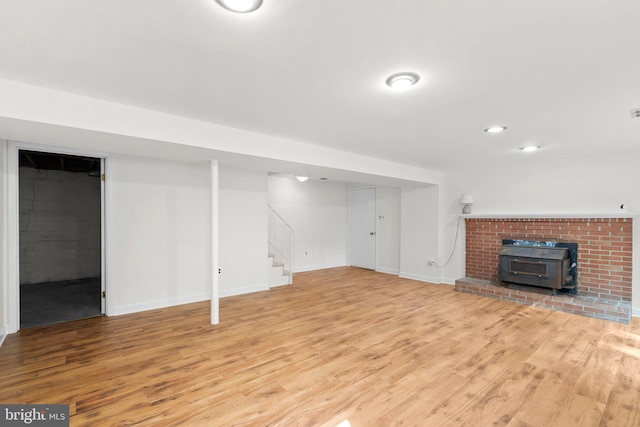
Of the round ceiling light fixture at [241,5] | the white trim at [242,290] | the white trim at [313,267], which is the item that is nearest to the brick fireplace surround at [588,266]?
the white trim at [313,267]

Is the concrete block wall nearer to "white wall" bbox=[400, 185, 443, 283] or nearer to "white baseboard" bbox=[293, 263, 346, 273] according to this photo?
"white baseboard" bbox=[293, 263, 346, 273]

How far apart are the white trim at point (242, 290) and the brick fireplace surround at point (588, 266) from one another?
3458 millimetres

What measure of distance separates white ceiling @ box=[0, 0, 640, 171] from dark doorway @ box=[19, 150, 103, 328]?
449 centimetres

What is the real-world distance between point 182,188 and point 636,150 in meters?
6.34

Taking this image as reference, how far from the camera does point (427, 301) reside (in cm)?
476

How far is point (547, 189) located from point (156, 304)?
622 centimetres

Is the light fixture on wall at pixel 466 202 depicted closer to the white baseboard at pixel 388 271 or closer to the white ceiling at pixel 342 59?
the white baseboard at pixel 388 271

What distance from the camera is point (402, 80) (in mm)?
2080

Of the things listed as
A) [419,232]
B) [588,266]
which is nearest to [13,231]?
[419,232]

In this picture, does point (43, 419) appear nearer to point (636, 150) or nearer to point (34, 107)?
point (34, 107)

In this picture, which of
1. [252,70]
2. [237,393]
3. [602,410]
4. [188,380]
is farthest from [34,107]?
[602,410]

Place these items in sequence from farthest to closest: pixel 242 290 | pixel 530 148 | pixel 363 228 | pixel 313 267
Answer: pixel 363 228
pixel 313 267
pixel 242 290
pixel 530 148

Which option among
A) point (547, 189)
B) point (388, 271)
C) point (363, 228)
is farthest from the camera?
point (363, 228)
